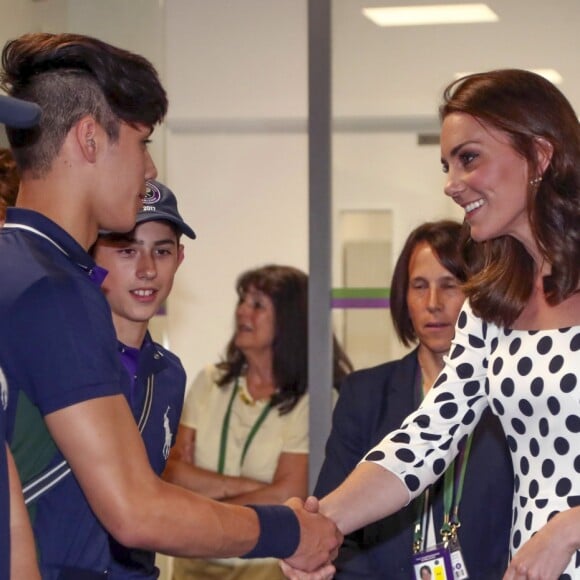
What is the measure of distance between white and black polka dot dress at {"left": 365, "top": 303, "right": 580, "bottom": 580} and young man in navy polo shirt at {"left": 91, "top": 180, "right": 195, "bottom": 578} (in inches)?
20.4

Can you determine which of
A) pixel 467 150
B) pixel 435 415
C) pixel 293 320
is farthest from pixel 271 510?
pixel 293 320

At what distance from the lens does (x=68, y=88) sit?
2490 mm

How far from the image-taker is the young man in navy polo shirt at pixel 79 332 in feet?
7.11

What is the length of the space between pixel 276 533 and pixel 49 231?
2.62ft

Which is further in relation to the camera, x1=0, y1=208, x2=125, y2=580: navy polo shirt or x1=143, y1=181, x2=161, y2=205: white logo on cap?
x1=143, y1=181, x2=161, y2=205: white logo on cap

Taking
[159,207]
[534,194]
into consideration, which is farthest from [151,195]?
[534,194]

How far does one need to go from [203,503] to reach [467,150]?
3.80 ft

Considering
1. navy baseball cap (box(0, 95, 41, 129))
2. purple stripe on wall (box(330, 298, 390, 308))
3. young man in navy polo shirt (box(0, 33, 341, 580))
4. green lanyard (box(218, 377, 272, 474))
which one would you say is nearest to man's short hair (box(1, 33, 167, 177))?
young man in navy polo shirt (box(0, 33, 341, 580))

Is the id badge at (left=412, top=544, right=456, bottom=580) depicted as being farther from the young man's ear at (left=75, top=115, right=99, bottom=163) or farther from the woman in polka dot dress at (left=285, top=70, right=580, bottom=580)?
the young man's ear at (left=75, top=115, right=99, bottom=163)

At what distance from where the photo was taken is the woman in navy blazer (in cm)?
363

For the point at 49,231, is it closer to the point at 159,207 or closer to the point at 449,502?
the point at 159,207

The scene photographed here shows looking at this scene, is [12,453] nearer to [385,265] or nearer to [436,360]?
[436,360]

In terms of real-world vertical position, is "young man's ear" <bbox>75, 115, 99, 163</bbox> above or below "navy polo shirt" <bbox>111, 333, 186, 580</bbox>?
above

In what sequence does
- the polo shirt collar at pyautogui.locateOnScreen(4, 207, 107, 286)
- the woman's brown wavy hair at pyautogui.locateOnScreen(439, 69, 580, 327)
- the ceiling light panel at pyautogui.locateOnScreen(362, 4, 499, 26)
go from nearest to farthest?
1. the polo shirt collar at pyautogui.locateOnScreen(4, 207, 107, 286)
2. the woman's brown wavy hair at pyautogui.locateOnScreen(439, 69, 580, 327)
3. the ceiling light panel at pyautogui.locateOnScreen(362, 4, 499, 26)
